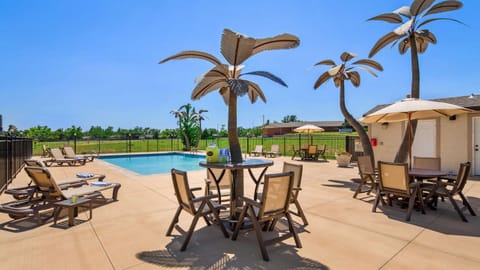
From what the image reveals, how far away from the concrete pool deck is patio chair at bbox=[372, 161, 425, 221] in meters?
0.32

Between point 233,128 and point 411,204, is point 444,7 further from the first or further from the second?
point 233,128

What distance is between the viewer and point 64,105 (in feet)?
104

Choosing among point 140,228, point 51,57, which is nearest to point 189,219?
point 140,228

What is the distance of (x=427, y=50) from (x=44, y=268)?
1092 centimetres

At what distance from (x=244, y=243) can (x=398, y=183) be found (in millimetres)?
3024

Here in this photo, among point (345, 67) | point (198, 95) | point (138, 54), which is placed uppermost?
point (138, 54)

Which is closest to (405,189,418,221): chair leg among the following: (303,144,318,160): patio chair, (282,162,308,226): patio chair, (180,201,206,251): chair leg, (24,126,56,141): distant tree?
(282,162,308,226): patio chair

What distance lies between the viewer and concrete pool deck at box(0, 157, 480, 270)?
2408 mm

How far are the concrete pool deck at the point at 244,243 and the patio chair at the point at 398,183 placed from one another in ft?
1.04

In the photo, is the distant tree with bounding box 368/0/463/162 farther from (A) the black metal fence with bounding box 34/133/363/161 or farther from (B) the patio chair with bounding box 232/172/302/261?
(A) the black metal fence with bounding box 34/133/363/161

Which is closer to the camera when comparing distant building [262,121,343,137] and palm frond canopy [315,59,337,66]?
palm frond canopy [315,59,337,66]

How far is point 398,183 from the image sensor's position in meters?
4.05

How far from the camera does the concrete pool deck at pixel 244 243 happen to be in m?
2.41

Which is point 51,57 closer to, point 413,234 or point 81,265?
point 81,265
